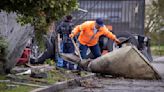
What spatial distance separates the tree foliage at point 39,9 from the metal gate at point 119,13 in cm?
1098

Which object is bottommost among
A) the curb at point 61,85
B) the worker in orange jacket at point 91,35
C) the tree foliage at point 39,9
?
the curb at point 61,85

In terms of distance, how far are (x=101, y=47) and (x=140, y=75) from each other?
3633 millimetres

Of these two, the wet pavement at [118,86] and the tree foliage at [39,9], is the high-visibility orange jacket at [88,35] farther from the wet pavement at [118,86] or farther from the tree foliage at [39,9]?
the tree foliage at [39,9]

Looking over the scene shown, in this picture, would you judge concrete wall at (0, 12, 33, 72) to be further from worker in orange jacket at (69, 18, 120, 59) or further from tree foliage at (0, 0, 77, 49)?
worker in orange jacket at (69, 18, 120, 59)

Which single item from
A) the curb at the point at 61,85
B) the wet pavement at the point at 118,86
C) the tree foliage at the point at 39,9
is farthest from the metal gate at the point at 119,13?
the tree foliage at the point at 39,9

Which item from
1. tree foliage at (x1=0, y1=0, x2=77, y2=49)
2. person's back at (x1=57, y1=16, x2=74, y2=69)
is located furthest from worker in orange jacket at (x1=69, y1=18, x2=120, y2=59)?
tree foliage at (x1=0, y1=0, x2=77, y2=49)

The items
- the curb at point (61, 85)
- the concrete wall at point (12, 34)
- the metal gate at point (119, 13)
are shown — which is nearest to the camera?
the curb at point (61, 85)

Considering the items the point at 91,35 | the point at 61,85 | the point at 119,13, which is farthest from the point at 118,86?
the point at 119,13

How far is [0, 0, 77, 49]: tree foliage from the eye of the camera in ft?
30.6

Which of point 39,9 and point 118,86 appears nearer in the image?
point 39,9

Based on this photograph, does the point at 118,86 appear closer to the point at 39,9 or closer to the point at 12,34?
the point at 12,34

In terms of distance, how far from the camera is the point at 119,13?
→ 72.5 ft

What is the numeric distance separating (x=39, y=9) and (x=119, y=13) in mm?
12788

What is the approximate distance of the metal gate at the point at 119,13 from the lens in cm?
2156
